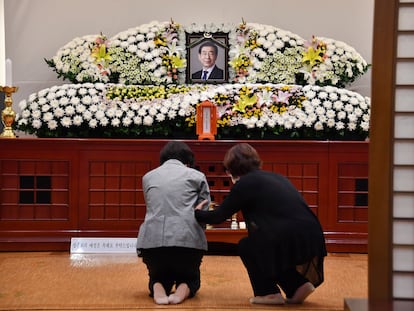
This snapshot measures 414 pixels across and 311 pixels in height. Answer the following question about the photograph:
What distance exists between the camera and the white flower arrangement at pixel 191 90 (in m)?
7.13

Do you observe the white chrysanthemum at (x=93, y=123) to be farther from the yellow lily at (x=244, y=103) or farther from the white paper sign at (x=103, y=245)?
the yellow lily at (x=244, y=103)

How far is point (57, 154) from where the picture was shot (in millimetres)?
6820

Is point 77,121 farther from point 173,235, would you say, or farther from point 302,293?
point 302,293

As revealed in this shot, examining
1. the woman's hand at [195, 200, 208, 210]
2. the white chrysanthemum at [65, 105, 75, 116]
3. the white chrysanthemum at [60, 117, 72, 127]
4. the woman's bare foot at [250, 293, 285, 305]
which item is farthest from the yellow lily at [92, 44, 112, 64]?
the woman's bare foot at [250, 293, 285, 305]

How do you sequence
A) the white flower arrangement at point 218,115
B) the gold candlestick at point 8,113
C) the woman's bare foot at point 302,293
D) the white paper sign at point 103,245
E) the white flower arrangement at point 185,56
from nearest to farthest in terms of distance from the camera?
the woman's bare foot at point 302,293
the white paper sign at point 103,245
the gold candlestick at point 8,113
the white flower arrangement at point 218,115
the white flower arrangement at point 185,56

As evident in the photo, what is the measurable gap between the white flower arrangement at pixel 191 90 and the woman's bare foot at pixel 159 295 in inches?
109

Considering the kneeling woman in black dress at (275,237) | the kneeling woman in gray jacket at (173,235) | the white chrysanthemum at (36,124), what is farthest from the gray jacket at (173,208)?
the white chrysanthemum at (36,124)

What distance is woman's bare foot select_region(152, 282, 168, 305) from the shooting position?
446cm

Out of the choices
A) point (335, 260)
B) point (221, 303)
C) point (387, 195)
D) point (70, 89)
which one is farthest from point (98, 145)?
point (387, 195)

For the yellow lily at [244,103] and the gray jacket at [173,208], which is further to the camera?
the yellow lily at [244,103]

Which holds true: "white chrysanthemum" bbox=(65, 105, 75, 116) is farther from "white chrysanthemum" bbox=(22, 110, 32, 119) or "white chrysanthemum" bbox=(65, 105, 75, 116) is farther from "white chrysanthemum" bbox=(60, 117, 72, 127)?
"white chrysanthemum" bbox=(22, 110, 32, 119)

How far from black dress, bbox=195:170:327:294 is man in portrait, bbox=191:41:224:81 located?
3501 millimetres

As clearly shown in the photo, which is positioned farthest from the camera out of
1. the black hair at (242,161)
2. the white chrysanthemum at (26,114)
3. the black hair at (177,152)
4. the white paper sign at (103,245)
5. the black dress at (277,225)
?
the white chrysanthemum at (26,114)

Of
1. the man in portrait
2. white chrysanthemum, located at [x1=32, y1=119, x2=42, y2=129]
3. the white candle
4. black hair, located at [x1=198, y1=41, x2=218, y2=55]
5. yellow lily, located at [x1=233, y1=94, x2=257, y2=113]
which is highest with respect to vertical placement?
black hair, located at [x1=198, y1=41, x2=218, y2=55]
